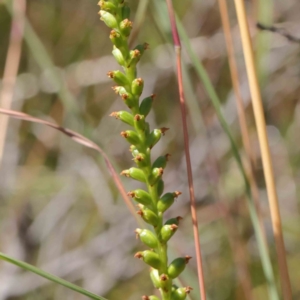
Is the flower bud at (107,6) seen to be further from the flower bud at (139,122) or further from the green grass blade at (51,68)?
the green grass blade at (51,68)

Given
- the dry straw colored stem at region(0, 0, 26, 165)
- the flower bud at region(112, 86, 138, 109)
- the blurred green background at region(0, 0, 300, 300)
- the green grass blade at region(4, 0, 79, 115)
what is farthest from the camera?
the blurred green background at region(0, 0, 300, 300)

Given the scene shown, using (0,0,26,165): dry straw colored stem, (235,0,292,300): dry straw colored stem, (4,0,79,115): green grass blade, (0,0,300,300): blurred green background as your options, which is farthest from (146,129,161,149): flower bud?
(0,0,300,300): blurred green background

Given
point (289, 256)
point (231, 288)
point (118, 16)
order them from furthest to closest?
point (289, 256)
point (231, 288)
point (118, 16)

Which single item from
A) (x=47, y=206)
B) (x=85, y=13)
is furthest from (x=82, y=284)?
(x=85, y=13)

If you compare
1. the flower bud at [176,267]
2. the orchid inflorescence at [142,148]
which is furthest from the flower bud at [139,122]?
the flower bud at [176,267]

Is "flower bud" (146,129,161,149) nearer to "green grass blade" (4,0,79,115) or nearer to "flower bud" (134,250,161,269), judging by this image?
"flower bud" (134,250,161,269)

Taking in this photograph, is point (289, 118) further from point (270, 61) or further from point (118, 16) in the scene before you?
point (118, 16)
